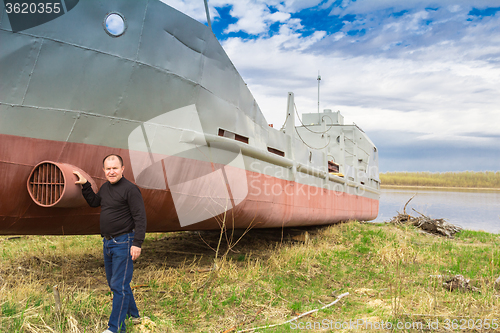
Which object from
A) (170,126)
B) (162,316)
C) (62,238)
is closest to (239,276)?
(162,316)

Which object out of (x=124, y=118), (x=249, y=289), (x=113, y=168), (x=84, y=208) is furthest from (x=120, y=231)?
(x=249, y=289)

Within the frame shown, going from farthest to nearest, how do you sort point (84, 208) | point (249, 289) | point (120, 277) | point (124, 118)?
point (249, 289) → point (124, 118) → point (84, 208) → point (120, 277)

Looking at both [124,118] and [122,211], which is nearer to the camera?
[122,211]

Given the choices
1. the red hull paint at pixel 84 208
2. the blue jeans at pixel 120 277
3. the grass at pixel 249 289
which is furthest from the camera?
the red hull paint at pixel 84 208

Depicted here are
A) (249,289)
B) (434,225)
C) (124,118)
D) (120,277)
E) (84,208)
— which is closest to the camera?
(120,277)

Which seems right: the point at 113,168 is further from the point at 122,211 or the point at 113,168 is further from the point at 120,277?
the point at 120,277

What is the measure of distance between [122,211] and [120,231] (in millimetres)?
156

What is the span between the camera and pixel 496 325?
304 cm

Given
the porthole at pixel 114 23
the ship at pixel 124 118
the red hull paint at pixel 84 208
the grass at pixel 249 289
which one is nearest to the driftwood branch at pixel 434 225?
the grass at pixel 249 289

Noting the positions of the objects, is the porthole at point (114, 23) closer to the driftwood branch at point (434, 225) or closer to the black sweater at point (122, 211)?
the black sweater at point (122, 211)

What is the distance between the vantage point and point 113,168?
2.80 m

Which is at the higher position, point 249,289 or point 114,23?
point 114,23

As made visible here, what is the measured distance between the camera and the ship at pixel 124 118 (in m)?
3.40

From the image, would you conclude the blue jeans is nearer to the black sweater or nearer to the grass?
the black sweater
